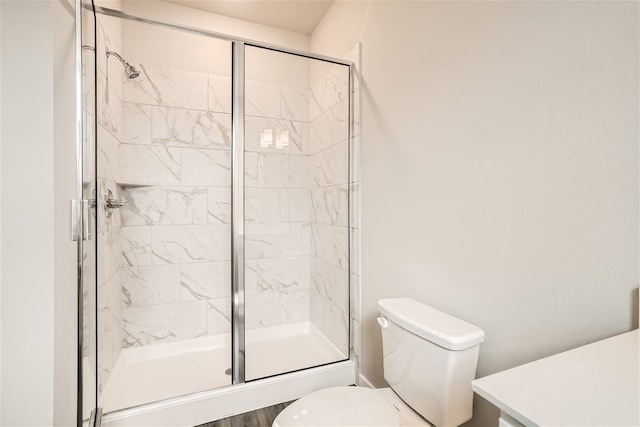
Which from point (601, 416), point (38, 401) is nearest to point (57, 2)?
point (38, 401)

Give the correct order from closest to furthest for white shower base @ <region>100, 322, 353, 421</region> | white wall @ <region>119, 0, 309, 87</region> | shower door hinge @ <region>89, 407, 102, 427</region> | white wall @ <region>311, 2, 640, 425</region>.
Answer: white wall @ <region>311, 2, 640, 425</region> → shower door hinge @ <region>89, 407, 102, 427</region> → white shower base @ <region>100, 322, 353, 421</region> → white wall @ <region>119, 0, 309, 87</region>

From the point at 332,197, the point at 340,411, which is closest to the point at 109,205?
the point at 332,197

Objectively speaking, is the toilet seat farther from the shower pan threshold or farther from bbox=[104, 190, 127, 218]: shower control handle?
bbox=[104, 190, 127, 218]: shower control handle

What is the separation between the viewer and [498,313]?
1.05m

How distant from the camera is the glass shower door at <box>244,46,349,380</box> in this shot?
187 cm

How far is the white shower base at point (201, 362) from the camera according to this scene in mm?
1700

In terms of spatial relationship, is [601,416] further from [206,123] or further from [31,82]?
[206,123]

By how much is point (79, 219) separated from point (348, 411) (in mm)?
1142

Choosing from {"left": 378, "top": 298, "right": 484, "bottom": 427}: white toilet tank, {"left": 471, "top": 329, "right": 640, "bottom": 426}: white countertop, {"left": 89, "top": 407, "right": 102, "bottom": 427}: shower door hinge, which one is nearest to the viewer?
{"left": 471, "top": 329, "right": 640, "bottom": 426}: white countertop

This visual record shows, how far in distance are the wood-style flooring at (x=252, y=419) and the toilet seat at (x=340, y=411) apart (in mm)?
666

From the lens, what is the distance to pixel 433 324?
107 cm

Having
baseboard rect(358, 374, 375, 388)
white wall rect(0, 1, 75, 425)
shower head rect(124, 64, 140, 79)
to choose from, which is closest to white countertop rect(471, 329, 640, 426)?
white wall rect(0, 1, 75, 425)

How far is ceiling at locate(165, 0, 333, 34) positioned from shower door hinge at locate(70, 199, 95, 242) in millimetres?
1917

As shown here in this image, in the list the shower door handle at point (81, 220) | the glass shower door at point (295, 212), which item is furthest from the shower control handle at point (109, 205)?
the glass shower door at point (295, 212)
